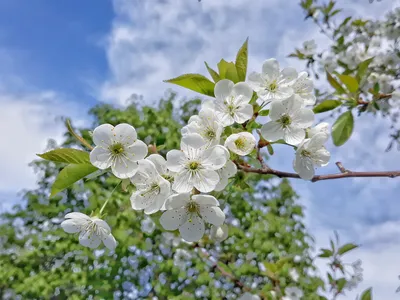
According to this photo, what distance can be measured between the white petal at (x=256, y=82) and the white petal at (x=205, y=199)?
10.5 inches

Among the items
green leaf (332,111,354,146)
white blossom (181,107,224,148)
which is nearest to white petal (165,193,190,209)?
white blossom (181,107,224,148)

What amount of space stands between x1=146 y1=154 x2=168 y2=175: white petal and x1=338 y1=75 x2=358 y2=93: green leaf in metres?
0.59

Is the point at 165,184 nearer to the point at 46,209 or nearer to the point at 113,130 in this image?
the point at 113,130

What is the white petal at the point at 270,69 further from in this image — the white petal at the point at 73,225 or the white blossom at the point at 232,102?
the white petal at the point at 73,225

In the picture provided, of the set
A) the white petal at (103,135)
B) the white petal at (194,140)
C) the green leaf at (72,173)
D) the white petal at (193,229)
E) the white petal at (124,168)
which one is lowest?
the white petal at (193,229)

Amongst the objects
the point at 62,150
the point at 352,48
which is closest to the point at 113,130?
the point at 62,150

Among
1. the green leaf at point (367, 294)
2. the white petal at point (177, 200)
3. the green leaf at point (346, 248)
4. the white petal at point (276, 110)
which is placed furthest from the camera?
the green leaf at point (346, 248)

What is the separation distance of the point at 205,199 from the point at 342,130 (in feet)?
1.84

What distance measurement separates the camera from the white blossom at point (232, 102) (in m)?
0.94

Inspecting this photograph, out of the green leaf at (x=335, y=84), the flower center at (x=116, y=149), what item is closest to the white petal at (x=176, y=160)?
the flower center at (x=116, y=149)

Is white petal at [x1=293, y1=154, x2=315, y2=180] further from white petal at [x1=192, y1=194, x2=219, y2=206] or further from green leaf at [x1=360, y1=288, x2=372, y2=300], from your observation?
green leaf at [x1=360, y1=288, x2=372, y2=300]

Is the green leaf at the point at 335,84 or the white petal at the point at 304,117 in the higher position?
the green leaf at the point at 335,84

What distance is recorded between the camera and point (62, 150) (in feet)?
2.94

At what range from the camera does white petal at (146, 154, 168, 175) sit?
90 centimetres
